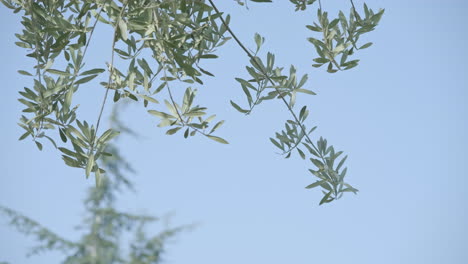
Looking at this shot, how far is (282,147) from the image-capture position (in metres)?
1.21

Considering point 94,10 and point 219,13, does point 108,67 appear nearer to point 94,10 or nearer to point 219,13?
point 94,10

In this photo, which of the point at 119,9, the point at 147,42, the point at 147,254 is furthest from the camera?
the point at 147,254

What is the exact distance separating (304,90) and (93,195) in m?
11.2

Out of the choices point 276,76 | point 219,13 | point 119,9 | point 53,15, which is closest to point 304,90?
point 276,76

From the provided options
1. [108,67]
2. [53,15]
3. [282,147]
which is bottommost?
[282,147]

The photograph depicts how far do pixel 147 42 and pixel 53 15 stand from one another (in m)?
0.20

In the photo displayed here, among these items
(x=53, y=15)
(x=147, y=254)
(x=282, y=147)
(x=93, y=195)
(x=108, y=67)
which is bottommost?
(x=282, y=147)

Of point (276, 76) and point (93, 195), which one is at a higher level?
point (93, 195)

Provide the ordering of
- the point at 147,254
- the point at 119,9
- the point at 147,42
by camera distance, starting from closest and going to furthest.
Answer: the point at 119,9, the point at 147,42, the point at 147,254

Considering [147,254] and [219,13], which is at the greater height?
[147,254]

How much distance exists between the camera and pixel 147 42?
3.78 feet

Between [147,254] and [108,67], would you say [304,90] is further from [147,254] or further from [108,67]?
[147,254]

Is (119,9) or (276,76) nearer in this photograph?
(119,9)

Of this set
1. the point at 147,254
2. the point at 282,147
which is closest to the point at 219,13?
the point at 282,147
